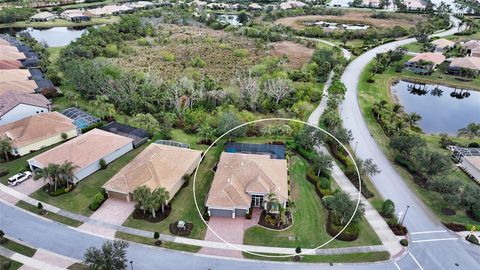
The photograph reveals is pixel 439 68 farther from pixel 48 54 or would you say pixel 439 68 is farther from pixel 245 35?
pixel 48 54

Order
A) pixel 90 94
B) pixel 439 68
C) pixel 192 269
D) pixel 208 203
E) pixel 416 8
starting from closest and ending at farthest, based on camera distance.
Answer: pixel 192 269 → pixel 208 203 → pixel 90 94 → pixel 439 68 → pixel 416 8

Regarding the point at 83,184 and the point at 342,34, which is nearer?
the point at 83,184

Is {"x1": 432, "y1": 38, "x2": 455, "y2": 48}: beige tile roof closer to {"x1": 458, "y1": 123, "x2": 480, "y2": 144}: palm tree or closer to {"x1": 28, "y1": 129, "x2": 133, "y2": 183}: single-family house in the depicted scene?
{"x1": 458, "y1": 123, "x2": 480, "y2": 144}: palm tree

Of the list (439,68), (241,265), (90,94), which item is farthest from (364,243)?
(439,68)

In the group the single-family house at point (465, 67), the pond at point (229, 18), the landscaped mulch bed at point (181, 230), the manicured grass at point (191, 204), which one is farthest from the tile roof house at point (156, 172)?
the pond at point (229, 18)

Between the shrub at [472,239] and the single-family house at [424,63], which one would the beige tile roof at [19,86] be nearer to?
the shrub at [472,239]

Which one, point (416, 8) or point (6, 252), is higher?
point (416, 8)

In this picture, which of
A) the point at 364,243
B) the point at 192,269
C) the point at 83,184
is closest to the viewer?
the point at 192,269

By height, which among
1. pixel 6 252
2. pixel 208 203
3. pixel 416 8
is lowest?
pixel 6 252

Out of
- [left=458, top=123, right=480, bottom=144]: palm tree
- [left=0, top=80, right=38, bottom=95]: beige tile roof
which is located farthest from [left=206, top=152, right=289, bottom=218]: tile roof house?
[left=0, top=80, right=38, bottom=95]: beige tile roof
